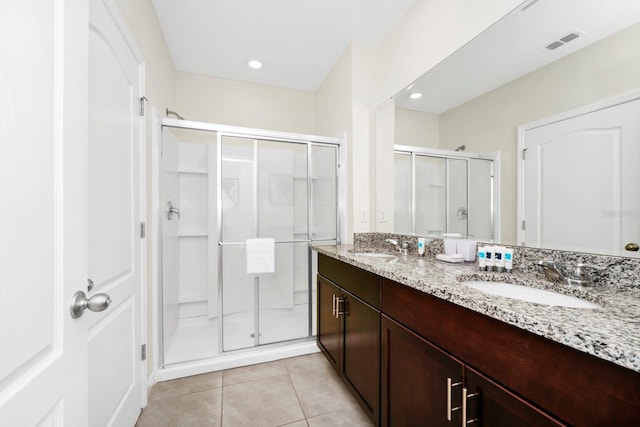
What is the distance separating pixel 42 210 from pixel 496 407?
3.96 ft

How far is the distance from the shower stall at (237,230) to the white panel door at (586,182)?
5.03 ft

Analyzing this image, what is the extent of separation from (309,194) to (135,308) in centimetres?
152

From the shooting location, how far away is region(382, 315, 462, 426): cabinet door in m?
0.89

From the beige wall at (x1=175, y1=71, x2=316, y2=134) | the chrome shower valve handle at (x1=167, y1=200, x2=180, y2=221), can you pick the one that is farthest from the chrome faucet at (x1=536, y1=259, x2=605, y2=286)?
the beige wall at (x1=175, y1=71, x2=316, y2=134)

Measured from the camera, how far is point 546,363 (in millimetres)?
611

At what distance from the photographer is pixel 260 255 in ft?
7.37

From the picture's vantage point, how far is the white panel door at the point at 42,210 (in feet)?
1.59

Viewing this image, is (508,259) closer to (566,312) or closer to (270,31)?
(566,312)

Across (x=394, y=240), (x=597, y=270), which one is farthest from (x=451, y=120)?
(x=597, y=270)

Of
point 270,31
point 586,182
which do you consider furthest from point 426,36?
point 586,182

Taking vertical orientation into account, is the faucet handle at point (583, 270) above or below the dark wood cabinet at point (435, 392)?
above

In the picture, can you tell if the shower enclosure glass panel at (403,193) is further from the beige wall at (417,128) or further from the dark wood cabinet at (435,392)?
the dark wood cabinet at (435,392)

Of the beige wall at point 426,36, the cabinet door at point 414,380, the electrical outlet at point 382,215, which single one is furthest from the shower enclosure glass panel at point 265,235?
the cabinet door at point 414,380

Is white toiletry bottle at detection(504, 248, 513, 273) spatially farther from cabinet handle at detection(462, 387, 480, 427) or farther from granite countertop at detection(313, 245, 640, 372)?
cabinet handle at detection(462, 387, 480, 427)
